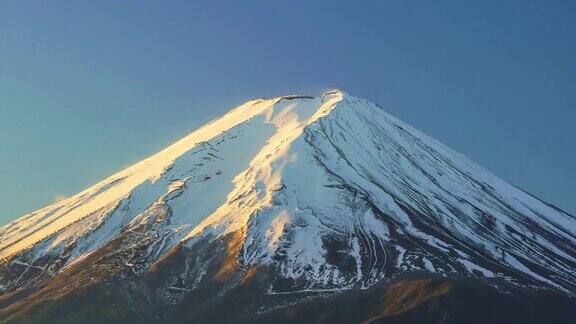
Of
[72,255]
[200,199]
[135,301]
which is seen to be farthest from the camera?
[200,199]

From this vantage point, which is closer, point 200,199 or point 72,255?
point 72,255

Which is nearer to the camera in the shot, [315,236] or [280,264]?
[280,264]

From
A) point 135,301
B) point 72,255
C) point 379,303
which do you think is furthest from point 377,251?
point 72,255

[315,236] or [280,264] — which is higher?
[315,236]

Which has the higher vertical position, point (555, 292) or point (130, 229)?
point (130, 229)

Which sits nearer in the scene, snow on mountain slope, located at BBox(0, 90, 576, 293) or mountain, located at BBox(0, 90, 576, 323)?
mountain, located at BBox(0, 90, 576, 323)

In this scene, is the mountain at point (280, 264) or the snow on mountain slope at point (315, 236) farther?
the snow on mountain slope at point (315, 236)

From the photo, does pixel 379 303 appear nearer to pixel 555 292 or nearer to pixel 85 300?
pixel 555 292

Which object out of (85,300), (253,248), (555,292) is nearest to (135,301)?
(85,300)

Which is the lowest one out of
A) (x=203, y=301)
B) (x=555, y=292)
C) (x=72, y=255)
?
(x=555, y=292)

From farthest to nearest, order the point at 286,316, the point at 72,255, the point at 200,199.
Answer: the point at 200,199 < the point at 72,255 < the point at 286,316
